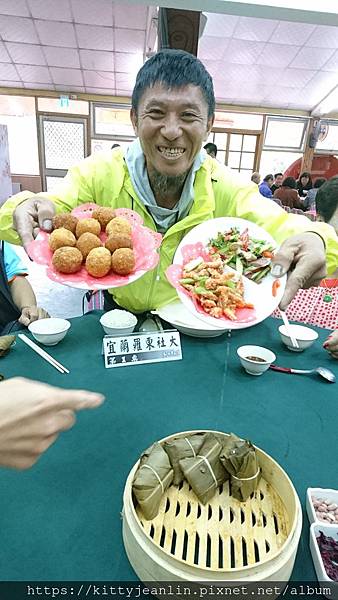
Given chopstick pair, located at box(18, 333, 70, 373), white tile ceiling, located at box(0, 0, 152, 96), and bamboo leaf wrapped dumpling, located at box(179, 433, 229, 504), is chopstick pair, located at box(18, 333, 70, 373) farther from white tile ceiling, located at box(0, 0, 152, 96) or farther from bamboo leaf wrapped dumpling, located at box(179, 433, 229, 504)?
white tile ceiling, located at box(0, 0, 152, 96)

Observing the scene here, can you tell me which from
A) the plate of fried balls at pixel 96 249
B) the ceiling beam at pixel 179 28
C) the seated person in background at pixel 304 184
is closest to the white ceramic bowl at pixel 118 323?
the plate of fried balls at pixel 96 249

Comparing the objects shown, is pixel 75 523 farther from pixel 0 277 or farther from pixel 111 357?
pixel 0 277

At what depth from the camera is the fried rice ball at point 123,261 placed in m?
1.55

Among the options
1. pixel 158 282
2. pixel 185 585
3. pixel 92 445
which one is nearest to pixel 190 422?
pixel 92 445

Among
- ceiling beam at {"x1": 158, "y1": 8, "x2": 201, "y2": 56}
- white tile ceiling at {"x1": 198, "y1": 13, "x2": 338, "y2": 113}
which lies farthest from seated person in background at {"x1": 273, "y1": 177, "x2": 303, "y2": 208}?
ceiling beam at {"x1": 158, "y1": 8, "x2": 201, "y2": 56}

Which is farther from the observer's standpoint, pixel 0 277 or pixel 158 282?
pixel 0 277

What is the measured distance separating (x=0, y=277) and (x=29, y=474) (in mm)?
1452

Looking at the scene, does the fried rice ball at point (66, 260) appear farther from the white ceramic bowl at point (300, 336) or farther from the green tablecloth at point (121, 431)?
the white ceramic bowl at point (300, 336)

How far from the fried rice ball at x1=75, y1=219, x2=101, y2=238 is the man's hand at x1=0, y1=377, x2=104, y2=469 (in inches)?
44.3

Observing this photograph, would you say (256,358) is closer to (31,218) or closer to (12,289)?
(31,218)

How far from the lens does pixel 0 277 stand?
225 cm

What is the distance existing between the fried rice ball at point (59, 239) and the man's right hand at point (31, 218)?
0.07 meters

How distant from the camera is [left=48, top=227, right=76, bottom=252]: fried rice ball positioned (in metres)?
1.58

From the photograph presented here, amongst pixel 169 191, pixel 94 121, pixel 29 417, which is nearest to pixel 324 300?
pixel 169 191
